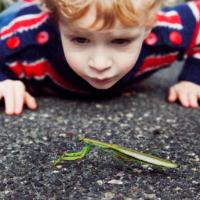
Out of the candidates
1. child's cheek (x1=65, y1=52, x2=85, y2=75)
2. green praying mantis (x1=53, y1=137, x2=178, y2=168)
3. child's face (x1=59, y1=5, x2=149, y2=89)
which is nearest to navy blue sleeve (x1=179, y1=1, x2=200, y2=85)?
child's face (x1=59, y1=5, x2=149, y2=89)

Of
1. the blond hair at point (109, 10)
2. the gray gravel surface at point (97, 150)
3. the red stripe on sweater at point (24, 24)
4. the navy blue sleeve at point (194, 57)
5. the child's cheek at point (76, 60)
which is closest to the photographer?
the gray gravel surface at point (97, 150)

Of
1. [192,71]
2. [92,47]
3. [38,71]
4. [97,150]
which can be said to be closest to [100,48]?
[92,47]

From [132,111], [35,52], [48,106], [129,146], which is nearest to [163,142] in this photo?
[129,146]

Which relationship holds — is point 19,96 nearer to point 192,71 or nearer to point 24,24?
point 24,24

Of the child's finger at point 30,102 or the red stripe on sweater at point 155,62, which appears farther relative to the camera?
the red stripe on sweater at point 155,62

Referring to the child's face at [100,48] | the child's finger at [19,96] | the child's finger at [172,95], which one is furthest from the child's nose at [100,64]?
the child's finger at [172,95]

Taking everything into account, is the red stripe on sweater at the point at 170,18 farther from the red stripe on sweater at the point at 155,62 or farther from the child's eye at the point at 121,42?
the child's eye at the point at 121,42

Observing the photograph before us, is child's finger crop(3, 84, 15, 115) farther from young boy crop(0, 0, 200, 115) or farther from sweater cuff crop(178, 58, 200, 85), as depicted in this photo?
sweater cuff crop(178, 58, 200, 85)
